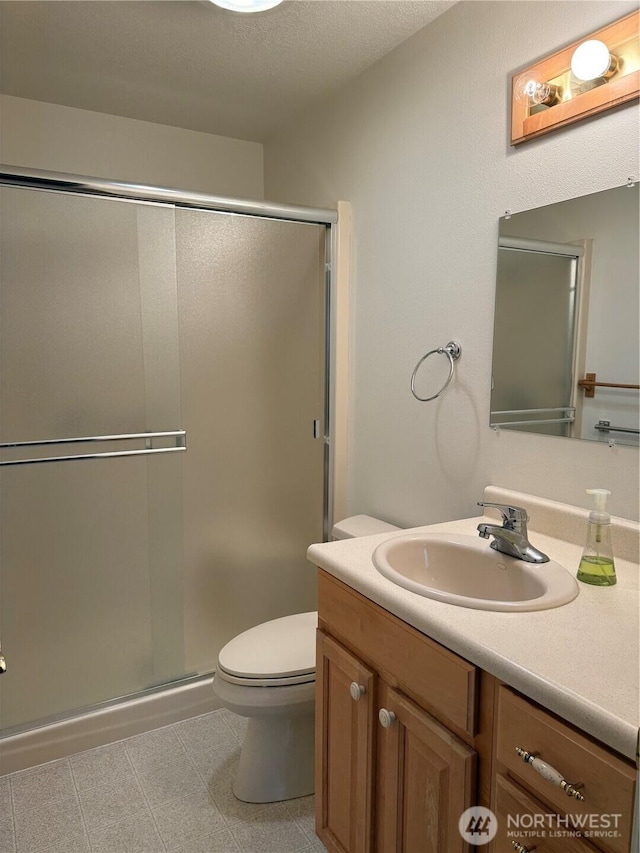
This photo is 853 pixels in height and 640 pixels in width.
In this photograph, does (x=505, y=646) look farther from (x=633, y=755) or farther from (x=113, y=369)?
(x=113, y=369)

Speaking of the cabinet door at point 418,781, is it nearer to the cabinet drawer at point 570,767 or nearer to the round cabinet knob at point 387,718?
the round cabinet knob at point 387,718

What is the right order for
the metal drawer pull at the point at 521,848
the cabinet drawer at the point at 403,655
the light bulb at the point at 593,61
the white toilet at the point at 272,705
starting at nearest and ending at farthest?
1. the metal drawer pull at the point at 521,848
2. the cabinet drawer at the point at 403,655
3. the light bulb at the point at 593,61
4. the white toilet at the point at 272,705

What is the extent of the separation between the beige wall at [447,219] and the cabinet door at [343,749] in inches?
26.2

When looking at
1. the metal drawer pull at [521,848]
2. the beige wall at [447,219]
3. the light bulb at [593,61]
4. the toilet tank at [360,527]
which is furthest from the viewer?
the toilet tank at [360,527]

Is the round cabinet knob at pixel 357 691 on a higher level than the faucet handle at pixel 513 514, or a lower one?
lower

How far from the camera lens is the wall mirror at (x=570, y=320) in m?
1.33

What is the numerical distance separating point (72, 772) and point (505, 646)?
1.67 m

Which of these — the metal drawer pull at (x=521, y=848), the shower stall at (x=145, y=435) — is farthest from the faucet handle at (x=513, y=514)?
the shower stall at (x=145, y=435)

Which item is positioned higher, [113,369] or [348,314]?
[348,314]

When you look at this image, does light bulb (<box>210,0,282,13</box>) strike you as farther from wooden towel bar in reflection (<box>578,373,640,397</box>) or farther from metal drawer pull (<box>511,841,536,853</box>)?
metal drawer pull (<box>511,841,536,853</box>)

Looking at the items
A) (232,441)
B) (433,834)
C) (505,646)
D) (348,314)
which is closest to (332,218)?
(348,314)

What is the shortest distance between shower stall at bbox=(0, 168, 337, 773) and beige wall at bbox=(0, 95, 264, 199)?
501 millimetres

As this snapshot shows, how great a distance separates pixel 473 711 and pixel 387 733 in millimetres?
297

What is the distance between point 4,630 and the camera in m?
1.91
